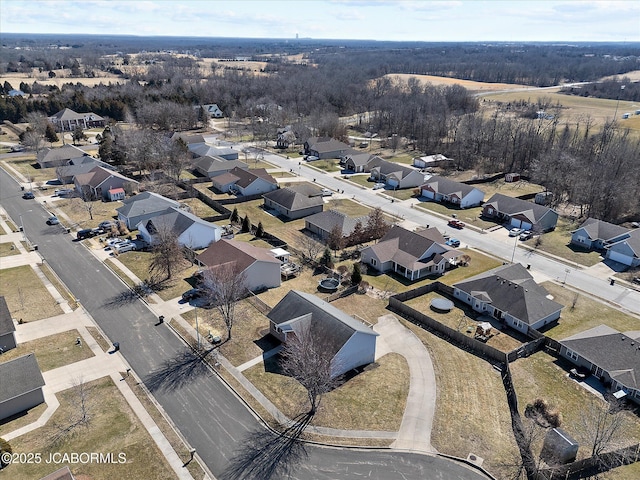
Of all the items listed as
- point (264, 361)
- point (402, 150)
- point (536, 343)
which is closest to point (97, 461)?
point (264, 361)

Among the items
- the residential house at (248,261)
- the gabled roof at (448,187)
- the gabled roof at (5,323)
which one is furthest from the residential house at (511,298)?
the gabled roof at (5,323)

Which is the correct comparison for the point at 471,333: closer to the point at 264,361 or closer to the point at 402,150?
the point at 264,361

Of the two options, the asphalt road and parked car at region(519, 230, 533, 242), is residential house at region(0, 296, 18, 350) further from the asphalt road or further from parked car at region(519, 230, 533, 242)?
parked car at region(519, 230, 533, 242)

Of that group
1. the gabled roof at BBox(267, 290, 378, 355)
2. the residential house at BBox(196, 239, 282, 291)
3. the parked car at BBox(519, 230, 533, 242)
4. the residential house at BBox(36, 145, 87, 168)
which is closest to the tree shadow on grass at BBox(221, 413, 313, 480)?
the gabled roof at BBox(267, 290, 378, 355)

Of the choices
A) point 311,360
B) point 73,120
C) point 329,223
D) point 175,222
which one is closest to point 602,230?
point 329,223

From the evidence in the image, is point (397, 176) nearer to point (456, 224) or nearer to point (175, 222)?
point (456, 224)

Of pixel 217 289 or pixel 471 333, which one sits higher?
pixel 217 289
